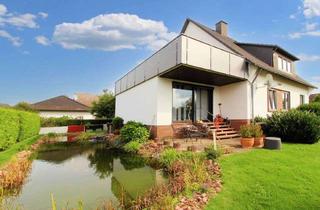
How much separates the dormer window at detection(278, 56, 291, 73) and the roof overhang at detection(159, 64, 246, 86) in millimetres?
6718

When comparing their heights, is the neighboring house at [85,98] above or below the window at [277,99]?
above

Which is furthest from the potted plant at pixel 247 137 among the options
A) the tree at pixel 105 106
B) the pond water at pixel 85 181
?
the tree at pixel 105 106

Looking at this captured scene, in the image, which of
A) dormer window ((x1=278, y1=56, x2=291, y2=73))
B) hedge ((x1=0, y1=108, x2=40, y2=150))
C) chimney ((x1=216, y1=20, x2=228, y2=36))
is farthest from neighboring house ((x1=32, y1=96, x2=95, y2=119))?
dormer window ((x1=278, y1=56, x2=291, y2=73))

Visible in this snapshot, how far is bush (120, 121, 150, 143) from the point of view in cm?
1239

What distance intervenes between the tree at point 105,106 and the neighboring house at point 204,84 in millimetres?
11842

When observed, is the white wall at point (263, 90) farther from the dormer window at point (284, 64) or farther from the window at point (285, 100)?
the dormer window at point (284, 64)

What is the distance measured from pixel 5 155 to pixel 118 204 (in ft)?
22.2

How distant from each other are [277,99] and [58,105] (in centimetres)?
3683

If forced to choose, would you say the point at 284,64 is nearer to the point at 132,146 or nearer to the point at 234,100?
the point at 234,100

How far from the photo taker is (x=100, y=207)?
4.84 metres

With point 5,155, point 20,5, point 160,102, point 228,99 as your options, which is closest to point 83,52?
point 20,5

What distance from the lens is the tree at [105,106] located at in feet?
93.0

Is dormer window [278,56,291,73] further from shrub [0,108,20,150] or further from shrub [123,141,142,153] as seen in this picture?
shrub [0,108,20,150]

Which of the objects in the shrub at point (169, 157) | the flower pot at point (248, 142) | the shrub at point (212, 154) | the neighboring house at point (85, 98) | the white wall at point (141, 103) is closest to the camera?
the shrub at point (212, 154)
